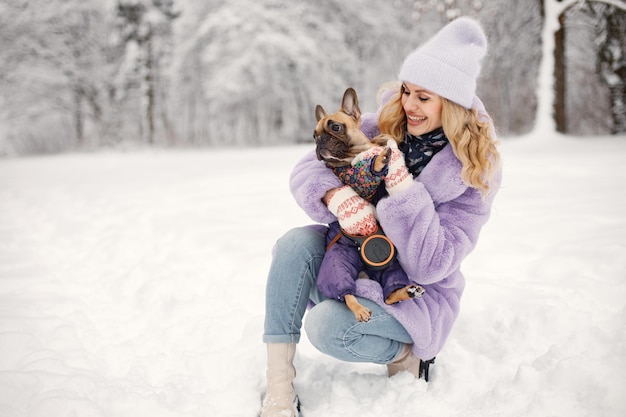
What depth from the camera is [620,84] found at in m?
12.9

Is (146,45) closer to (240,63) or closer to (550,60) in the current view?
(240,63)

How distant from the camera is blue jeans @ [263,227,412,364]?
1.99 m

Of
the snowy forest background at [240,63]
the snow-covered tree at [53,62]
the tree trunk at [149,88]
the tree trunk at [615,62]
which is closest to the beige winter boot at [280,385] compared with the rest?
the snowy forest background at [240,63]

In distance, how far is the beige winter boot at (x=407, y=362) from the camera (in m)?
2.16

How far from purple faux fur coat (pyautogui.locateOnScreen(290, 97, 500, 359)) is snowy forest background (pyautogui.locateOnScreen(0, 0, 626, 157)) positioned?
13.2 m

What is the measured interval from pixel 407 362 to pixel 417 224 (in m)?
0.69

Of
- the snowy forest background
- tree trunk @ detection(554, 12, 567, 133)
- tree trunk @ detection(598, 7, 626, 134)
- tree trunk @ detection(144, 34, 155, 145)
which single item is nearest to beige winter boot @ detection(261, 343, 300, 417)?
tree trunk @ detection(554, 12, 567, 133)

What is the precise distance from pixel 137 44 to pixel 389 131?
20.2 m

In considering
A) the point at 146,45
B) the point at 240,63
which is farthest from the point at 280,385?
the point at 146,45

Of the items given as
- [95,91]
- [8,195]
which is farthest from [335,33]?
[8,195]

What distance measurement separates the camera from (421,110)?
211cm

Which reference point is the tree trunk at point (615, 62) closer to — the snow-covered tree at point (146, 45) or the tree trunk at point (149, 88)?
the snow-covered tree at point (146, 45)

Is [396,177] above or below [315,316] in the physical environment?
above

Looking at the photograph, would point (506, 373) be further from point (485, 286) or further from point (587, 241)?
point (587, 241)
